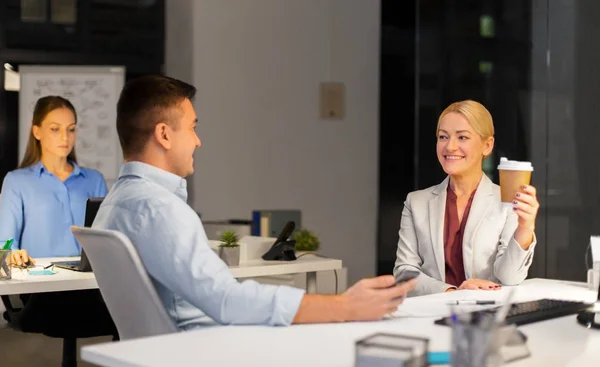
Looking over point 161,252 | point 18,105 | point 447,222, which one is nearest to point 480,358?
point 161,252

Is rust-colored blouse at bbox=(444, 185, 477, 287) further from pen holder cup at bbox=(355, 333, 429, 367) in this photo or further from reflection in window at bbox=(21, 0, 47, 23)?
reflection in window at bbox=(21, 0, 47, 23)

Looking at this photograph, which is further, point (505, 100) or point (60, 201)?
point (505, 100)

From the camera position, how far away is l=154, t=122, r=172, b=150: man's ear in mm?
2406

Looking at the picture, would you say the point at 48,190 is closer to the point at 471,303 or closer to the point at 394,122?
the point at 471,303

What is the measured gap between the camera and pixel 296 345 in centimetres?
190

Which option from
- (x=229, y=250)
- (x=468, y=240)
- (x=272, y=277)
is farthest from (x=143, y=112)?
(x=272, y=277)

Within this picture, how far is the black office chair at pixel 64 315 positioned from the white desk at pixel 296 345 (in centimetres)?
203

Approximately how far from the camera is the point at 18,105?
7.05 metres

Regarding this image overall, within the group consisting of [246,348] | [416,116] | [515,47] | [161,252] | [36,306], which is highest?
[515,47]

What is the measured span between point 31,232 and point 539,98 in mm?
3935

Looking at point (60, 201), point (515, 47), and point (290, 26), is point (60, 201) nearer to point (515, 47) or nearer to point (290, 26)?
point (290, 26)

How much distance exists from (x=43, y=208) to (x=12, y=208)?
18cm

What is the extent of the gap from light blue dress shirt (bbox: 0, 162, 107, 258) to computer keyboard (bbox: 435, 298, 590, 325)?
3123 mm

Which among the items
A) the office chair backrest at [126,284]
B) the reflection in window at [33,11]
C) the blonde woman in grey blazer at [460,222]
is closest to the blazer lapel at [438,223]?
the blonde woman in grey blazer at [460,222]
